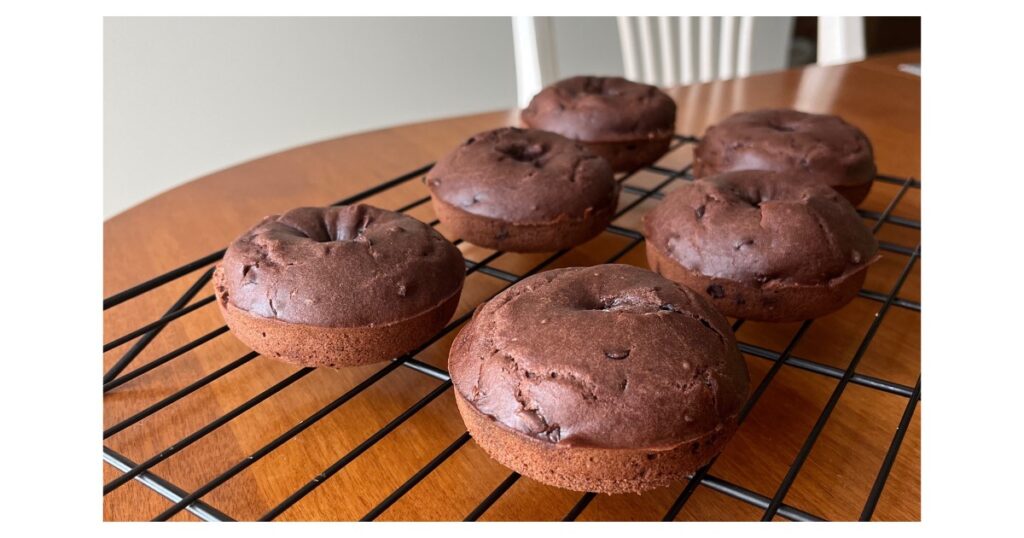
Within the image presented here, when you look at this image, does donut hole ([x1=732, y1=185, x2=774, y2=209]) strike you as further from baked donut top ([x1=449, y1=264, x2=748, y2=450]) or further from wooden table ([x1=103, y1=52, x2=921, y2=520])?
baked donut top ([x1=449, y1=264, x2=748, y2=450])

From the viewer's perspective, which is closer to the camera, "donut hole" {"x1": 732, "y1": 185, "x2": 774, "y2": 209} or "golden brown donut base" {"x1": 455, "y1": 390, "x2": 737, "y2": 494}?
"golden brown donut base" {"x1": 455, "y1": 390, "x2": 737, "y2": 494}

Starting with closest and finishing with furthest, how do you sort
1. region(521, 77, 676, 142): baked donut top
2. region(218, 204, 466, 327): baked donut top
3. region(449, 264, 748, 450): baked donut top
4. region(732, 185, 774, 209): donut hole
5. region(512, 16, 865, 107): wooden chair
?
1. region(449, 264, 748, 450): baked donut top
2. region(218, 204, 466, 327): baked donut top
3. region(732, 185, 774, 209): donut hole
4. region(521, 77, 676, 142): baked donut top
5. region(512, 16, 865, 107): wooden chair

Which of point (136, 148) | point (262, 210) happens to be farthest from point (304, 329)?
point (136, 148)

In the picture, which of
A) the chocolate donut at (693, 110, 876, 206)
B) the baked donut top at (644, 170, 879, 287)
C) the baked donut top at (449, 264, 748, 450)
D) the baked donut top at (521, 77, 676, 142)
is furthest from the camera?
the baked donut top at (521, 77, 676, 142)

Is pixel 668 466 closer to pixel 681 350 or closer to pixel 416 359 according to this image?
pixel 681 350

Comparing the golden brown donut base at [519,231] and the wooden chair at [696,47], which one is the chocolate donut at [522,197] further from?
the wooden chair at [696,47]

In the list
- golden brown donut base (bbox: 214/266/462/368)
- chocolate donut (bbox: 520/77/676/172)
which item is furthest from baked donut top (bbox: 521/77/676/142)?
golden brown donut base (bbox: 214/266/462/368)

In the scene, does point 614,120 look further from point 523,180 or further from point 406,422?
point 406,422

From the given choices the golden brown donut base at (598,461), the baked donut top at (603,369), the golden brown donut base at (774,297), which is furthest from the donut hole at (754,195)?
the golden brown donut base at (598,461)
